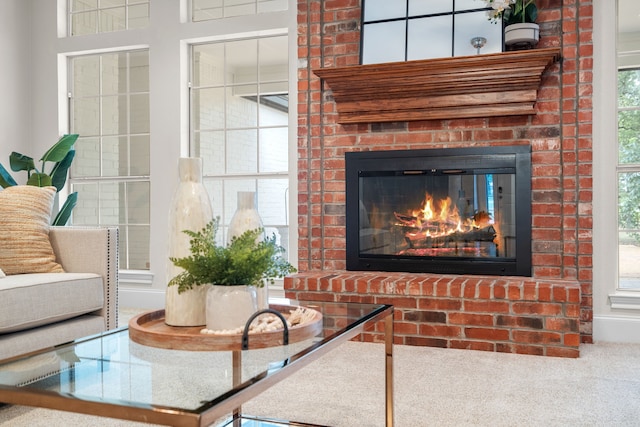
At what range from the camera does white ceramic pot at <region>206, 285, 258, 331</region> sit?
1504 mm

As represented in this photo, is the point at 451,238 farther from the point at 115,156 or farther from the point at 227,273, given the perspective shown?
the point at 115,156

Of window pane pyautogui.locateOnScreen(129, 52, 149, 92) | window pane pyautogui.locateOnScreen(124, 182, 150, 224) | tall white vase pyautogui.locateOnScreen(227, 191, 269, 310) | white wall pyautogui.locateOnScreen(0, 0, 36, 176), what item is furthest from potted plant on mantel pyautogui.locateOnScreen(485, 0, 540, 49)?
white wall pyautogui.locateOnScreen(0, 0, 36, 176)

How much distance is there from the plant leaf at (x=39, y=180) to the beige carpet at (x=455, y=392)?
2675 millimetres

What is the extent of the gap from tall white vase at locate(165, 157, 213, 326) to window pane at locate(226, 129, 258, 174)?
119 inches

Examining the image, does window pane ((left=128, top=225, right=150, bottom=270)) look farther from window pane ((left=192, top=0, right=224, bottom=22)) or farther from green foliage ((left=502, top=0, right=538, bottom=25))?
green foliage ((left=502, top=0, right=538, bottom=25))

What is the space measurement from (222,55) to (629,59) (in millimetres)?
2871

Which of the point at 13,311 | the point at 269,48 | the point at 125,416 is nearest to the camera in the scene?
the point at 125,416

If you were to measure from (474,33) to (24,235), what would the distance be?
109 inches

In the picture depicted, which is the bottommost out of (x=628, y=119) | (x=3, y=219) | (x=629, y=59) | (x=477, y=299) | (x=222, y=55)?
(x=477, y=299)

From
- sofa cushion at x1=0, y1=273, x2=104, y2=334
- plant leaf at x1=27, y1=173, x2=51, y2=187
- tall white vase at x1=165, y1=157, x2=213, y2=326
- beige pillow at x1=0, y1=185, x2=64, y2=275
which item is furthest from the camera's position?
plant leaf at x1=27, y1=173, x2=51, y2=187

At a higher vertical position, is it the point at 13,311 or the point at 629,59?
the point at 629,59

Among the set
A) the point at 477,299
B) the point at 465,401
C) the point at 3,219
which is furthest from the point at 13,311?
the point at 477,299

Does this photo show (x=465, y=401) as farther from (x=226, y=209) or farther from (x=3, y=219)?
(x=226, y=209)

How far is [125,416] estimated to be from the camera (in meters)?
1.01
